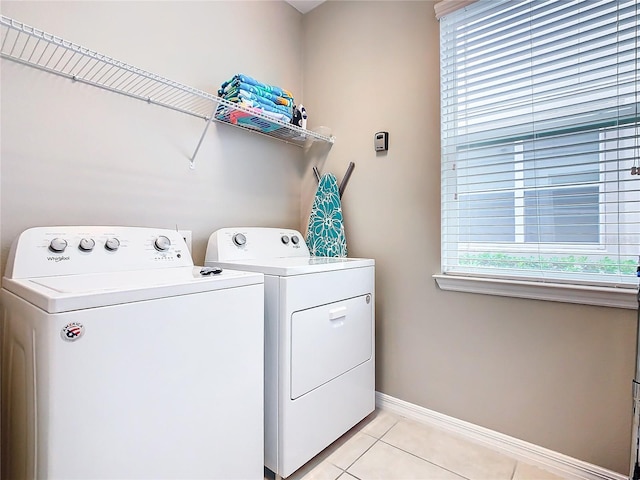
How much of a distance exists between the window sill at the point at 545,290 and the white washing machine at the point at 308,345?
424mm

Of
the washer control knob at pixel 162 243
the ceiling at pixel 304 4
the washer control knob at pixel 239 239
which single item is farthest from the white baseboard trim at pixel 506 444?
the ceiling at pixel 304 4

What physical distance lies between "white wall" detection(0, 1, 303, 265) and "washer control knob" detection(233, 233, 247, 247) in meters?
0.19

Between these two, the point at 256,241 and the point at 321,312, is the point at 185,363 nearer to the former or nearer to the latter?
the point at 321,312

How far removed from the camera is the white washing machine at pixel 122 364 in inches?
30.1

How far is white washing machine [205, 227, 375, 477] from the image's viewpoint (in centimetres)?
127

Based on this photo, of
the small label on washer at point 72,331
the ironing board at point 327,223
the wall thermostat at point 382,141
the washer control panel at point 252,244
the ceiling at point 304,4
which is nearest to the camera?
the small label on washer at point 72,331

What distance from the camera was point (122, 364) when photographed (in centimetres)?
84

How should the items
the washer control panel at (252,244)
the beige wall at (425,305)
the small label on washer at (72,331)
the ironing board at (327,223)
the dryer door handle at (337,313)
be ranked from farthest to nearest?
the ironing board at (327,223) → the washer control panel at (252,244) → the dryer door handle at (337,313) → the beige wall at (425,305) → the small label on washer at (72,331)

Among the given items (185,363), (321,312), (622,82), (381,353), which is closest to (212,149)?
(321,312)

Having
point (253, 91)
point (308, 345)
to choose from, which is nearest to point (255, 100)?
point (253, 91)

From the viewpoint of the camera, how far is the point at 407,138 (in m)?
1.80

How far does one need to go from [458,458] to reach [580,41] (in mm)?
1798

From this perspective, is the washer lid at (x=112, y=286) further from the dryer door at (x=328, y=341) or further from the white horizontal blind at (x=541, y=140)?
the white horizontal blind at (x=541, y=140)

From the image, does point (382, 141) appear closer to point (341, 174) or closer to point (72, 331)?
point (341, 174)
